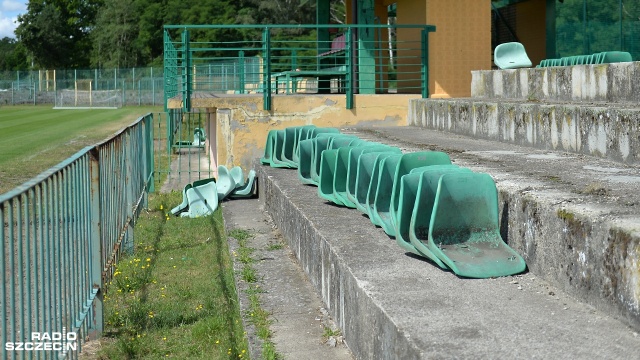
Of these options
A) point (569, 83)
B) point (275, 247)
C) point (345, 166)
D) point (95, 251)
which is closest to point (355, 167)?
point (345, 166)

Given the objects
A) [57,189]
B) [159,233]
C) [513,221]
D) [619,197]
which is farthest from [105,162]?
[619,197]

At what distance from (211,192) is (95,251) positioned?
5.22 m

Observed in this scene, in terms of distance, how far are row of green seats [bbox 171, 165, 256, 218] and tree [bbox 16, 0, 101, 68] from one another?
72.8 meters

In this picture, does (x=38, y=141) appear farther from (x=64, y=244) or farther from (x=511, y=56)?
(x=64, y=244)

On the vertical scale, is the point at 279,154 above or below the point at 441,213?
above

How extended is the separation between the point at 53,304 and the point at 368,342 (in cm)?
163

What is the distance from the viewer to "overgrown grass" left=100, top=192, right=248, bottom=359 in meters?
5.13

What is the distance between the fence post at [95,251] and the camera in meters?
5.37

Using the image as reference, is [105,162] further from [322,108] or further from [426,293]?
[322,108]

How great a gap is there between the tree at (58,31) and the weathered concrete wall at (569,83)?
7509 cm

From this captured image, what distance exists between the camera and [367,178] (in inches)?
237

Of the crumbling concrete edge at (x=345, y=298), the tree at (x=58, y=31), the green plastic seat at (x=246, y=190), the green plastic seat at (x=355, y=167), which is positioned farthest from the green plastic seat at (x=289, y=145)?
the tree at (x=58, y=31)

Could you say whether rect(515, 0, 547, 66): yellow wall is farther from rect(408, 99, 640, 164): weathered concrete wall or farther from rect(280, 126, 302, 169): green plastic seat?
rect(280, 126, 302, 169): green plastic seat

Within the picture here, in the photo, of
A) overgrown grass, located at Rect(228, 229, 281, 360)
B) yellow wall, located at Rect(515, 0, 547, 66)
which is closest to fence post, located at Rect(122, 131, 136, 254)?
overgrown grass, located at Rect(228, 229, 281, 360)
